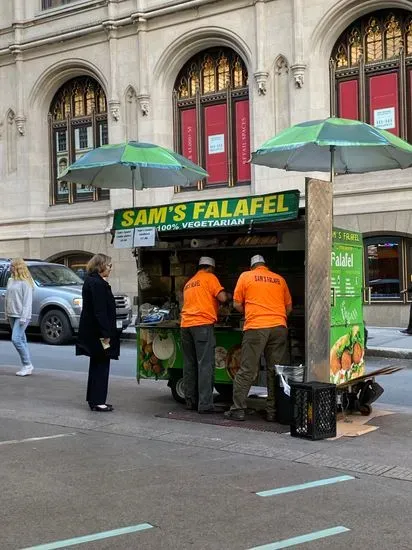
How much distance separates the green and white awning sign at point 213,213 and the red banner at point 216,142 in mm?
13264

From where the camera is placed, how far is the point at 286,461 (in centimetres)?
639

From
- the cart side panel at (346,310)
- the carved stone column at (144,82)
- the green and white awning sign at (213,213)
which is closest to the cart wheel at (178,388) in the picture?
the green and white awning sign at (213,213)

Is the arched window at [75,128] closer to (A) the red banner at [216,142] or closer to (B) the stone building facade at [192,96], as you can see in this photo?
(B) the stone building facade at [192,96]

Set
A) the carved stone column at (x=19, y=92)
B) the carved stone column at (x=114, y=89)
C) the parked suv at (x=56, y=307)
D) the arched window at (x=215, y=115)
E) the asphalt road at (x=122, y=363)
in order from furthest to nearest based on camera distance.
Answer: the carved stone column at (x=19, y=92)
the carved stone column at (x=114, y=89)
the arched window at (x=215, y=115)
the parked suv at (x=56, y=307)
the asphalt road at (x=122, y=363)

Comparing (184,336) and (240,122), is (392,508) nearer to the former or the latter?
(184,336)

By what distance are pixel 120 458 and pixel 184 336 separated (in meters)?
2.20

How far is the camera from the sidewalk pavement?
1390cm

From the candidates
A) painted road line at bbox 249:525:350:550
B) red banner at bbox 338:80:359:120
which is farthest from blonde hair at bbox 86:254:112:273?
red banner at bbox 338:80:359:120

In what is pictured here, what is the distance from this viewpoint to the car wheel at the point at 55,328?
54.3 feet

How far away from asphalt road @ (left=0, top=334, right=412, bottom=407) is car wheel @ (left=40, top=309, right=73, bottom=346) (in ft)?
0.80

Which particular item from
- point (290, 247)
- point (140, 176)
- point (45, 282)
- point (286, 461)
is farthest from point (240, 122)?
point (286, 461)

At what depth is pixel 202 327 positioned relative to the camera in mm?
8195

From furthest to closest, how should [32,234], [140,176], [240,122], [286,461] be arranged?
[32,234] → [240,122] → [140,176] → [286,461]

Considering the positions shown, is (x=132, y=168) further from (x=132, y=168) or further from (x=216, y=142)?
(x=216, y=142)
